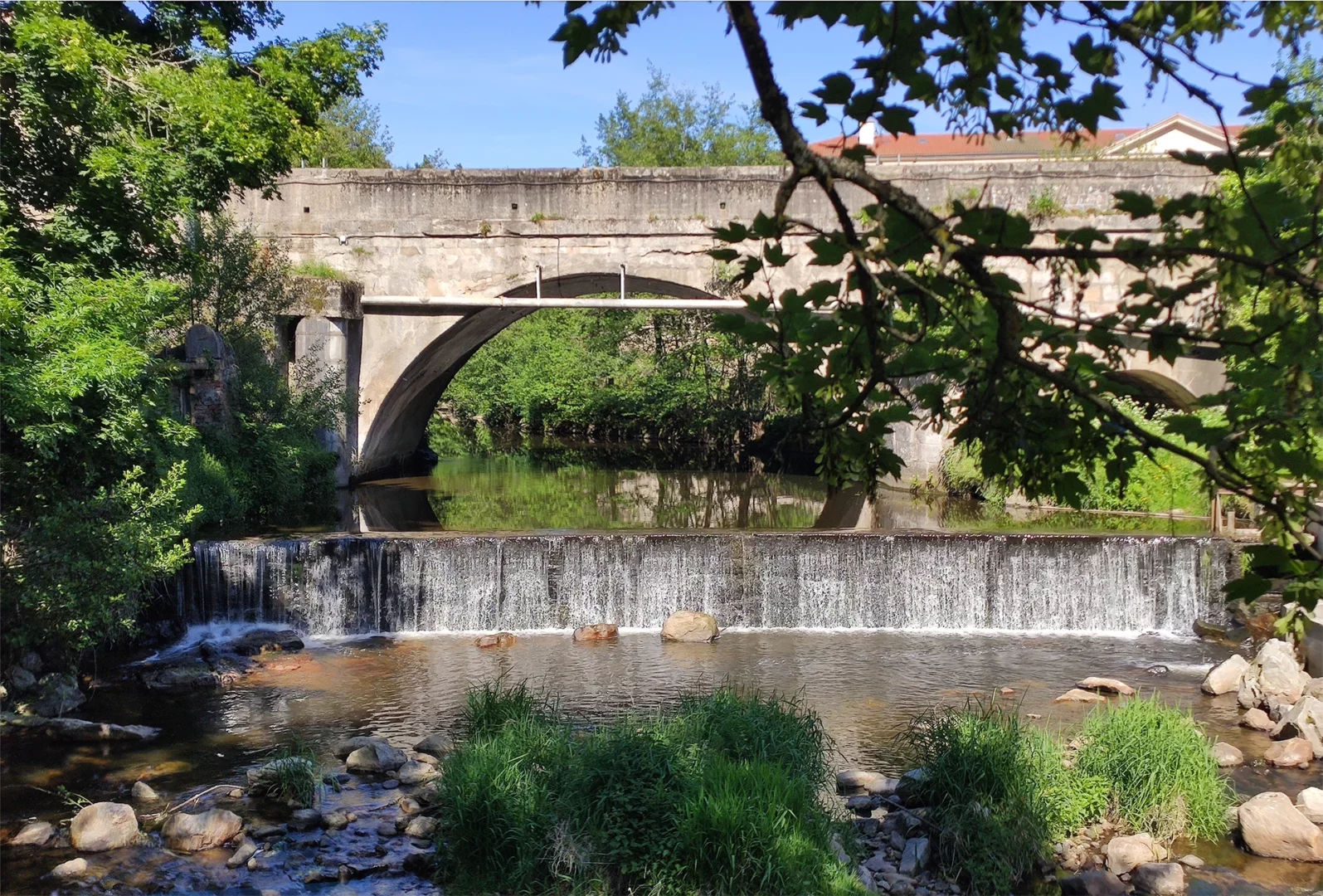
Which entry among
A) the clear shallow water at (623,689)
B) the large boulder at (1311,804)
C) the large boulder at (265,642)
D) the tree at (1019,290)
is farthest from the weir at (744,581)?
the tree at (1019,290)

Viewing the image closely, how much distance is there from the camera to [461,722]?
277 inches

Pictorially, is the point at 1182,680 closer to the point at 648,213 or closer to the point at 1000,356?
the point at 1000,356

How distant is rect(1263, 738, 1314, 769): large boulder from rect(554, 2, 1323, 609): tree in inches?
230

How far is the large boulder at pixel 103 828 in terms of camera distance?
5.93m

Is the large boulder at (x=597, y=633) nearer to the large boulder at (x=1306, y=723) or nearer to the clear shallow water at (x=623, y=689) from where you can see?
the clear shallow water at (x=623, y=689)

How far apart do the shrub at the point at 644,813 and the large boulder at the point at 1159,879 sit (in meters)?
1.53

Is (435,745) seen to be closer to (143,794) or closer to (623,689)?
(143,794)

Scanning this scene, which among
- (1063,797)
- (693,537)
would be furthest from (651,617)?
(1063,797)

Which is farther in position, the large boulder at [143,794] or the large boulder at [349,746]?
the large boulder at [349,746]

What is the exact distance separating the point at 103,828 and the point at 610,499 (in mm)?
11869

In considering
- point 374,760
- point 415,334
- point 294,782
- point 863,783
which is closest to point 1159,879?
point 863,783

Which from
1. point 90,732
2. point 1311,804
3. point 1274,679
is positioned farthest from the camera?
point 1274,679

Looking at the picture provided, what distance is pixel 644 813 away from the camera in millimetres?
5434

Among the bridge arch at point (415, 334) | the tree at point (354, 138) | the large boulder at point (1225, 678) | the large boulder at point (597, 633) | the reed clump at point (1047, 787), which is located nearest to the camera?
the reed clump at point (1047, 787)
